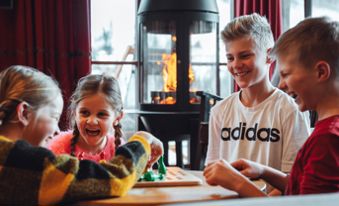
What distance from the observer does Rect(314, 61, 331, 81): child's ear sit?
1146 millimetres

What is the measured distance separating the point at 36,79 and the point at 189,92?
2348 mm

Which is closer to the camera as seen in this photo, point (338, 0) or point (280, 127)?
point (280, 127)

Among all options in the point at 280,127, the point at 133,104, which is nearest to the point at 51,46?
the point at 133,104

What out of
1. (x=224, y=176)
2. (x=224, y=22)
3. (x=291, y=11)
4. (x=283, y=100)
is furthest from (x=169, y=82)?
(x=224, y=176)

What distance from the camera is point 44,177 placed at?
1.05 m

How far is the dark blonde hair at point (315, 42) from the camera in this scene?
1.15 metres

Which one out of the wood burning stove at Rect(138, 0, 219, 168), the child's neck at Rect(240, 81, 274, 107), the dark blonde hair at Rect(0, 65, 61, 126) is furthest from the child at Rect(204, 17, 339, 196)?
the wood burning stove at Rect(138, 0, 219, 168)

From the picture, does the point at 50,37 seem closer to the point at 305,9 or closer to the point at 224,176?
the point at 305,9

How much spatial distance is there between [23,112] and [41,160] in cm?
17

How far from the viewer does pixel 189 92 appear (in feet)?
11.6

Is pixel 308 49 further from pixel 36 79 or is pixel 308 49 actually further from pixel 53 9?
pixel 53 9

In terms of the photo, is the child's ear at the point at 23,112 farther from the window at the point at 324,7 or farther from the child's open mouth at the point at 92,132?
the window at the point at 324,7

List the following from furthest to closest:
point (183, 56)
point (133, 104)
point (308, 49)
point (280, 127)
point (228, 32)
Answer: point (133, 104), point (183, 56), point (228, 32), point (280, 127), point (308, 49)

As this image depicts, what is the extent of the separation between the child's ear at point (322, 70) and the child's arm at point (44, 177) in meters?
0.54
